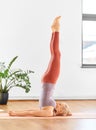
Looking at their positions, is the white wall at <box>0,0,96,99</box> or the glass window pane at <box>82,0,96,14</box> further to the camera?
the glass window pane at <box>82,0,96,14</box>

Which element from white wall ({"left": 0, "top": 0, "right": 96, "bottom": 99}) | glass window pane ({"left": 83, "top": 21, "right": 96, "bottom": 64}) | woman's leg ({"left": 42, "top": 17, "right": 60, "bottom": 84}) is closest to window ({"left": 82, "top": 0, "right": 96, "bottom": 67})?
glass window pane ({"left": 83, "top": 21, "right": 96, "bottom": 64})

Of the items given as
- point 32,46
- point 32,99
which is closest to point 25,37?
point 32,46

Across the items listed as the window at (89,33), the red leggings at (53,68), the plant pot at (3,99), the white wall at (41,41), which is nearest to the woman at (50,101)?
the red leggings at (53,68)

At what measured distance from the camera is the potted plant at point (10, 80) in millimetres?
5730

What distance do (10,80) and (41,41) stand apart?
35.8 inches

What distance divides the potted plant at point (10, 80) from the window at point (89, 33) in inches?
47.3

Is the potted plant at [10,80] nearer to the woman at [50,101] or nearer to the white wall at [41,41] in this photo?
the white wall at [41,41]

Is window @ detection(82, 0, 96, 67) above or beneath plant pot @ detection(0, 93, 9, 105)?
above

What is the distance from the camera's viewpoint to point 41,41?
20.7 feet

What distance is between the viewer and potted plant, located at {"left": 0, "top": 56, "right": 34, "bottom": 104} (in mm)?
5730

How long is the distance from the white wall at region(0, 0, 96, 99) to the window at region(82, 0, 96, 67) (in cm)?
15

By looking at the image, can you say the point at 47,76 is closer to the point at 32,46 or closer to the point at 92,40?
the point at 32,46

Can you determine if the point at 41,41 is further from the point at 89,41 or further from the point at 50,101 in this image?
the point at 50,101

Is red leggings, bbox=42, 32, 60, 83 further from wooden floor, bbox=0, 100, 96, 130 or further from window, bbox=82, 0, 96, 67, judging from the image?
window, bbox=82, 0, 96, 67
